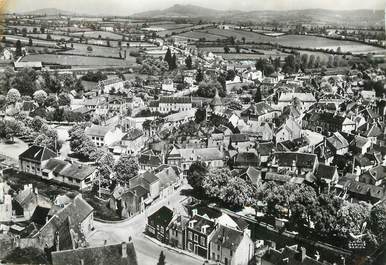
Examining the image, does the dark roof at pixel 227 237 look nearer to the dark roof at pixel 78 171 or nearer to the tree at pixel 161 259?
the tree at pixel 161 259

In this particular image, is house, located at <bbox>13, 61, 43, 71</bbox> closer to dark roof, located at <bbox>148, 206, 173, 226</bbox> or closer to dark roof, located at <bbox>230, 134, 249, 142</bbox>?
dark roof, located at <bbox>230, 134, 249, 142</bbox>

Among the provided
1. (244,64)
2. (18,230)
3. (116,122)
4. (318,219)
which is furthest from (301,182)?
(244,64)

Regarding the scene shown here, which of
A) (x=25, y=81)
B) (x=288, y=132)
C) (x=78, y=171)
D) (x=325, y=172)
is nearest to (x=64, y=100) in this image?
(x=25, y=81)

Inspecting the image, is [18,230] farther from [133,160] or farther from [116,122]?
[116,122]

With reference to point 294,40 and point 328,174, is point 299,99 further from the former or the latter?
point 328,174

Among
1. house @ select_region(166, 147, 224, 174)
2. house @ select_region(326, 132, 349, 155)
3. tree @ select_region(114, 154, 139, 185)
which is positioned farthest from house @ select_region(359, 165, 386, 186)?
tree @ select_region(114, 154, 139, 185)

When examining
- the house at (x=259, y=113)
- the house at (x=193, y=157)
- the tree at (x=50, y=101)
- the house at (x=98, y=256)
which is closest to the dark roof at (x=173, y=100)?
the house at (x=259, y=113)
